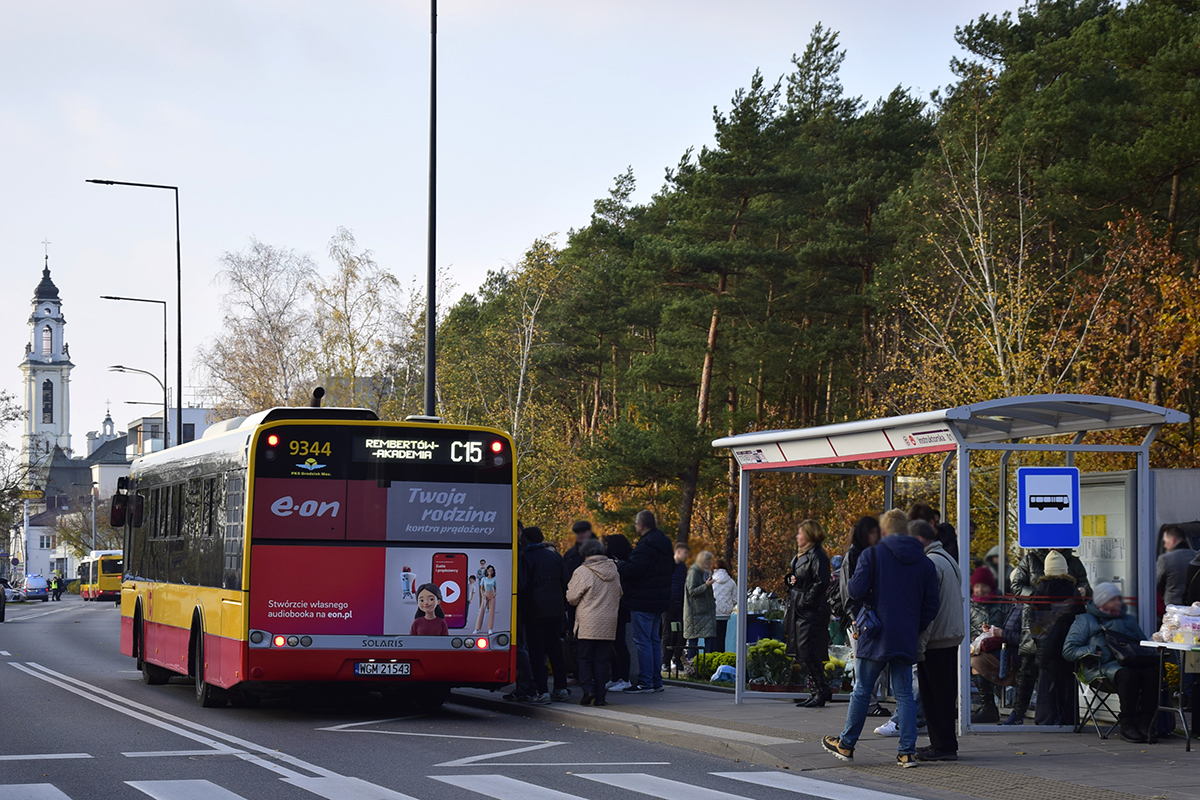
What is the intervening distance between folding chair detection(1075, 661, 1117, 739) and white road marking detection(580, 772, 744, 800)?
12.5 ft

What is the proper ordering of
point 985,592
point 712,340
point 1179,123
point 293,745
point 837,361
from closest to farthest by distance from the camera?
point 293,745, point 985,592, point 1179,123, point 712,340, point 837,361

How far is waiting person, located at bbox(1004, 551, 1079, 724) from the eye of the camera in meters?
12.6

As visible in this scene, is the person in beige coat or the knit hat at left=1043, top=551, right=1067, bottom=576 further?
the person in beige coat

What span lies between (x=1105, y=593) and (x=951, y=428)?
1778 millimetres

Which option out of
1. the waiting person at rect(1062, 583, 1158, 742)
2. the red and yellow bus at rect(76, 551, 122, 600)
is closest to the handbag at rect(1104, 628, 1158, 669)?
the waiting person at rect(1062, 583, 1158, 742)

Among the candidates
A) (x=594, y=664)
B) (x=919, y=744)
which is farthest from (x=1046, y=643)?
(x=594, y=664)

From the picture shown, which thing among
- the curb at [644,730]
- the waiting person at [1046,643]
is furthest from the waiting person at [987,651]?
the curb at [644,730]

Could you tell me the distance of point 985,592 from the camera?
13969 mm

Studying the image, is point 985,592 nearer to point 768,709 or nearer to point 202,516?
point 768,709

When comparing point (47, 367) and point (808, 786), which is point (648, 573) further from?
point (47, 367)

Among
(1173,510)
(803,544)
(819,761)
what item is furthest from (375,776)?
(1173,510)

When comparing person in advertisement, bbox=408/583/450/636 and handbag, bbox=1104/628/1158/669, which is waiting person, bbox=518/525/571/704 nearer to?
person in advertisement, bbox=408/583/450/636

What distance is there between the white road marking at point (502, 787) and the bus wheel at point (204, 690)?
5763 millimetres

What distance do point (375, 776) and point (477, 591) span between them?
164 inches
